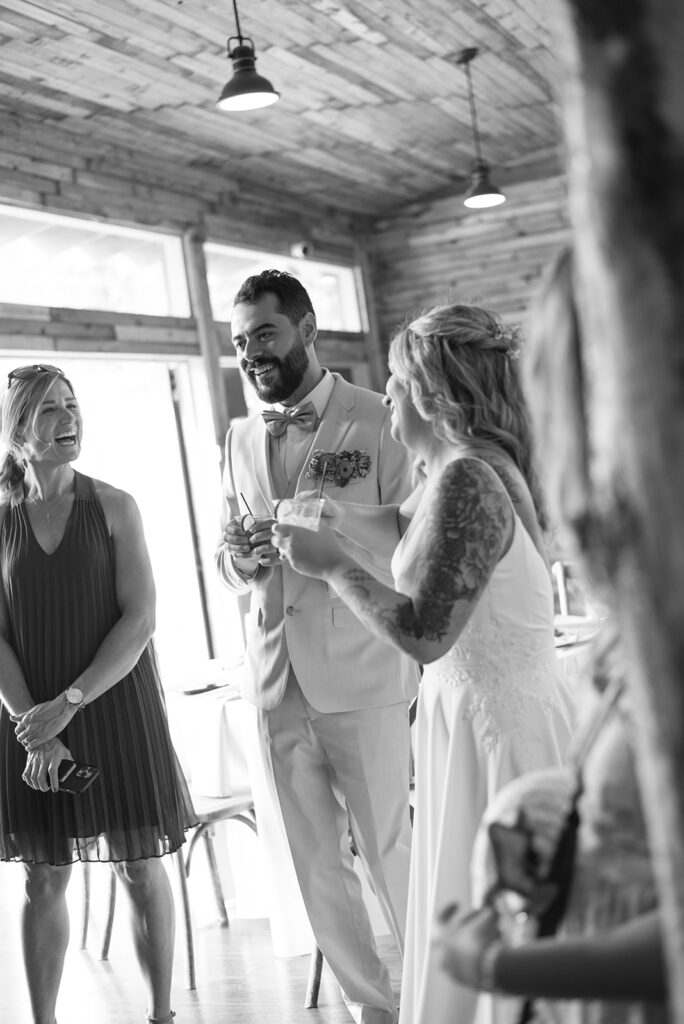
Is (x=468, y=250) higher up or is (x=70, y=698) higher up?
(x=468, y=250)

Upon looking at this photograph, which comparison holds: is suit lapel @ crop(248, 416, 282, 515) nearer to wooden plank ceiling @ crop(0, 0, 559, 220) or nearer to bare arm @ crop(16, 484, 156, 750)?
bare arm @ crop(16, 484, 156, 750)

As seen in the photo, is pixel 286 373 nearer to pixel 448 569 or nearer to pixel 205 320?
pixel 448 569

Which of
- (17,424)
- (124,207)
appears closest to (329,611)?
(17,424)

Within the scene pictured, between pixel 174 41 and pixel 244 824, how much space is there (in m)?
3.85

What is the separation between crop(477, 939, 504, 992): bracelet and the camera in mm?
956

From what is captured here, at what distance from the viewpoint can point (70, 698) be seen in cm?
306

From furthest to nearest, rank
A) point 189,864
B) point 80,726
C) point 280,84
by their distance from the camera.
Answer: point 280,84 < point 189,864 < point 80,726

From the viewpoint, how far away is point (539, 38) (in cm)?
665

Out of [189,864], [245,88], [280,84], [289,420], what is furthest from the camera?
[280,84]

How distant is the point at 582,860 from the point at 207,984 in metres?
3.33

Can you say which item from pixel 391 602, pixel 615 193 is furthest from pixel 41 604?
pixel 615 193

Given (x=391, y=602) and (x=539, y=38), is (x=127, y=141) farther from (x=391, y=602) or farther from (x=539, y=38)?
(x=391, y=602)

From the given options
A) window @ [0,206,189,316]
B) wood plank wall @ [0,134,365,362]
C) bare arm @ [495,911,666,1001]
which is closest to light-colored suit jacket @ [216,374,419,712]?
bare arm @ [495,911,666,1001]

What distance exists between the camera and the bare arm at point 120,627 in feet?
10.0
